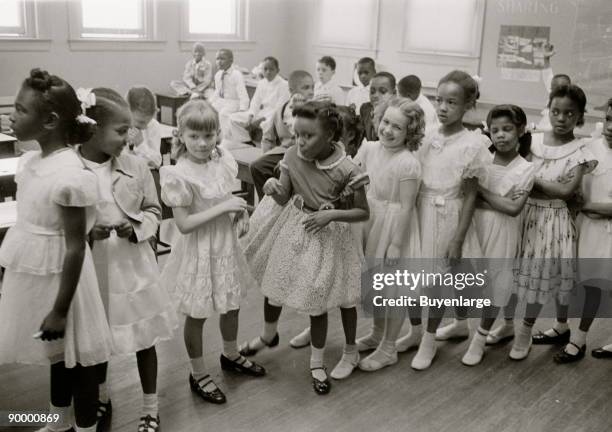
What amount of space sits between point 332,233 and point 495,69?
5662 millimetres

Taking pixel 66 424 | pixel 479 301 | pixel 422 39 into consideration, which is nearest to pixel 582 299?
pixel 479 301

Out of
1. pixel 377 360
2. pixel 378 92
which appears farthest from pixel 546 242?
pixel 378 92

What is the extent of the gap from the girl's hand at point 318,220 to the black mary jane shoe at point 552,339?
56.9 inches

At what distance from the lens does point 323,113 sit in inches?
91.1

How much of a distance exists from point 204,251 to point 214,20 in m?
7.69

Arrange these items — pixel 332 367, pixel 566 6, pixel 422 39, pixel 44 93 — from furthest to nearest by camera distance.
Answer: pixel 422 39, pixel 566 6, pixel 332 367, pixel 44 93

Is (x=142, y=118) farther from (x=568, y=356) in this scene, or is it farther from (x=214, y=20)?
(x=214, y=20)

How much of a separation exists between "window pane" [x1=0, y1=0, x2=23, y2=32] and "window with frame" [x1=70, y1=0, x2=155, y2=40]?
→ 2.04 feet

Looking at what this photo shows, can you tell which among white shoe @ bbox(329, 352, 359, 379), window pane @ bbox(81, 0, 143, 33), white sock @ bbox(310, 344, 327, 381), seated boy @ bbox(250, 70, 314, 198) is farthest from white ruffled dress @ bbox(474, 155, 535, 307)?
window pane @ bbox(81, 0, 143, 33)

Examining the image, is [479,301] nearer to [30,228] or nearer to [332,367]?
[332,367]

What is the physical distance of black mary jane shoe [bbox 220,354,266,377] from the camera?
266cm

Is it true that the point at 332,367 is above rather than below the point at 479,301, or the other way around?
below

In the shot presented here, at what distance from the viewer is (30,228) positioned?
1801 mm

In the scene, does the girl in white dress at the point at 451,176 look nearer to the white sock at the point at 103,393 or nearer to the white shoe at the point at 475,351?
the white shoe at the point at 475,351
